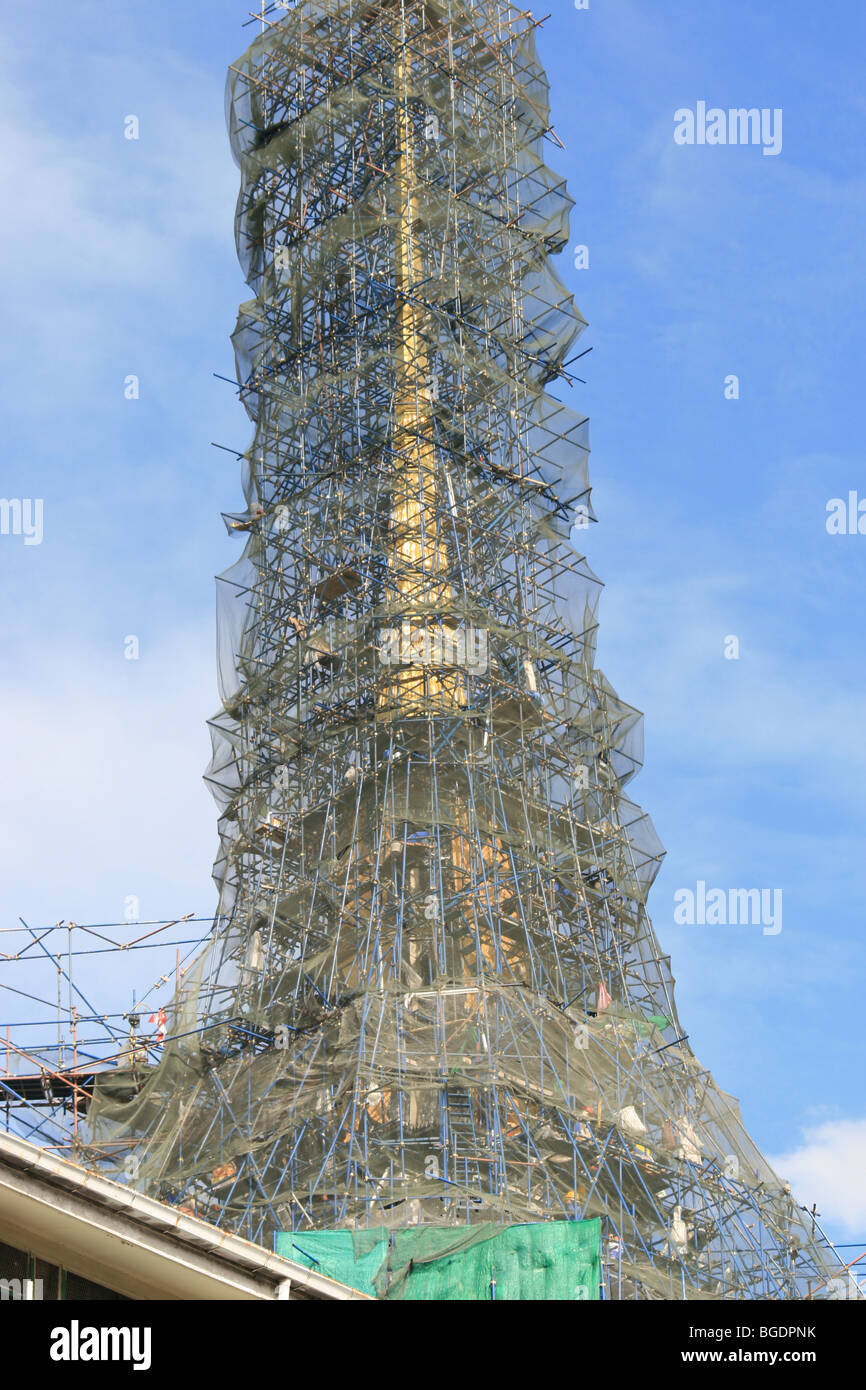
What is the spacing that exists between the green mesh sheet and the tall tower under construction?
325 millimetres

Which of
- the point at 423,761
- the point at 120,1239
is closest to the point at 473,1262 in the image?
the point at 120,1239

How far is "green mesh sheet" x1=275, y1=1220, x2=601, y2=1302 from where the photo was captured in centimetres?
3781

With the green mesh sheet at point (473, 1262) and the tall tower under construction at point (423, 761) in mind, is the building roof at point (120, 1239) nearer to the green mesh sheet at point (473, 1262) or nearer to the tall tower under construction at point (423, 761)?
the green mesh sheet at point (473, 1262)

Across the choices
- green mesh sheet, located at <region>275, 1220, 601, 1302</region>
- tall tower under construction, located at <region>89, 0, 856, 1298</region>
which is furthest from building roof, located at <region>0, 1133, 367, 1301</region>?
tall tower under construction, located at <region>89, 0, 856, 1298</region>

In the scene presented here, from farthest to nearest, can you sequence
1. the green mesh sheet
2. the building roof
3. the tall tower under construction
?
the tall tower under construction < the green mesh sheet < the building roof

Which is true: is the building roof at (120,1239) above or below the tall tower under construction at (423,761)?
below

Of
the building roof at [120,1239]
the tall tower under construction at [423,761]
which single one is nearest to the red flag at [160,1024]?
the tall tower under construction at [423,761]

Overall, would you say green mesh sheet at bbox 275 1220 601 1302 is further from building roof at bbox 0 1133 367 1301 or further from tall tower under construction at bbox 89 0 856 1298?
building roof at bbox 0 1133 367 1301

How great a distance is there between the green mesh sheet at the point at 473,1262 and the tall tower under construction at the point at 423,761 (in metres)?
0.32

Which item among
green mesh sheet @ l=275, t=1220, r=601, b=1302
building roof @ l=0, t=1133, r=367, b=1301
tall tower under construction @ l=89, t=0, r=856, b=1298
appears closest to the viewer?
building roof @ l=0, t=1133, r=367, b=1301

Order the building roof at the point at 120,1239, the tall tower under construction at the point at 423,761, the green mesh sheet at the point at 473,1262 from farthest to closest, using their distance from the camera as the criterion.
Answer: the tall tower under construction at the point at 423,761
the green mesh sheet at the point at 473,1262
the building roof at the point at 120,1239

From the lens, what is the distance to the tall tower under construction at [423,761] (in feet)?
141

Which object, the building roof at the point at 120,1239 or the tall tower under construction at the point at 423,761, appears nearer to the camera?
the building roof at the point at 120,1239
